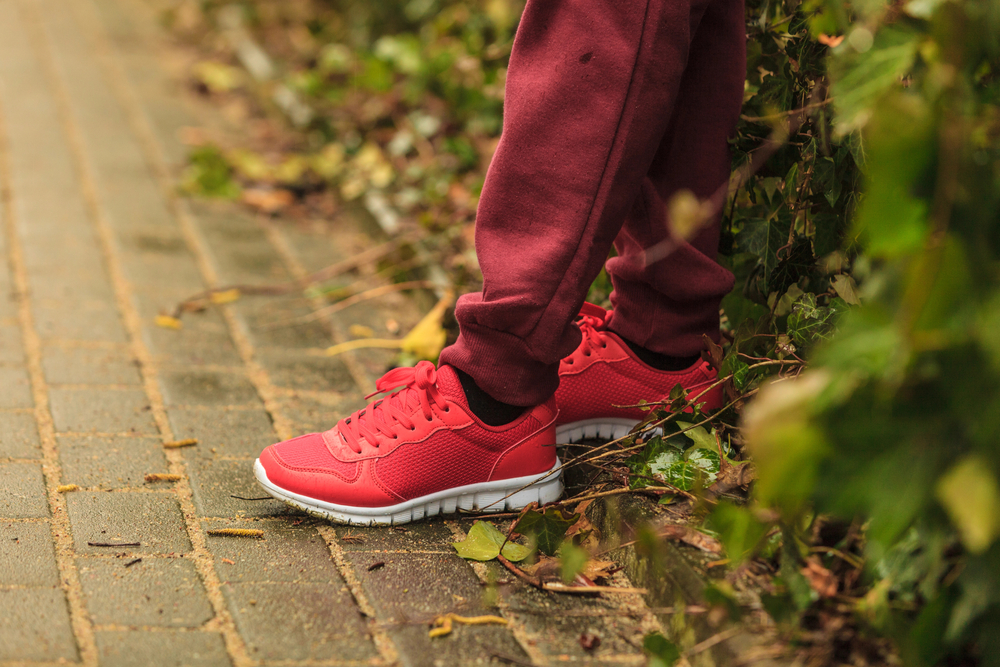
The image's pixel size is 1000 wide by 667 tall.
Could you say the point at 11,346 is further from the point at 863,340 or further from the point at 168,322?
the point at 863,340

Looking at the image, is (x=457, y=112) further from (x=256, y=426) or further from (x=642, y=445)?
(x=642, y=445)

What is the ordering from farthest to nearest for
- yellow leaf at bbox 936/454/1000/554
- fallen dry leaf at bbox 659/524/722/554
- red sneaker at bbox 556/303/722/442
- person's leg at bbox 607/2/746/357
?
red sneaker at bbox 556/303/722/442
person's leg at bbox 607/2/746/357
fallen dry leaf at bbox 659/524/722/554
yellow leaf at bbox 936/454/1000/554

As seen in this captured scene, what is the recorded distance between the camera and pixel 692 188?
171 cm

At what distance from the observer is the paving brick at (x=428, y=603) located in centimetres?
132

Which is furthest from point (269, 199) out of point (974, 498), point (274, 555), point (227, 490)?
point (974, 498)

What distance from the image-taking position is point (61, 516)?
1541 mm

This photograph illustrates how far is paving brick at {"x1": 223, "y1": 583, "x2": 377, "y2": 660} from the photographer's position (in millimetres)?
1294

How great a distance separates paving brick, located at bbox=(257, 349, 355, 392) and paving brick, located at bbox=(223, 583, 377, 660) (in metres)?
0.77

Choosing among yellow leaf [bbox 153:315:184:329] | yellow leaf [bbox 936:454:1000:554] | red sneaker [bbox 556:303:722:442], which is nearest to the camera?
yellow leaf [bbox 936:454:1000:554]

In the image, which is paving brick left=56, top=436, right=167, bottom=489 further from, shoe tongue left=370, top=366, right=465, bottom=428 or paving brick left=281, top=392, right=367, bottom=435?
shoe tongue left=370, top=366, right=465, bottom=428

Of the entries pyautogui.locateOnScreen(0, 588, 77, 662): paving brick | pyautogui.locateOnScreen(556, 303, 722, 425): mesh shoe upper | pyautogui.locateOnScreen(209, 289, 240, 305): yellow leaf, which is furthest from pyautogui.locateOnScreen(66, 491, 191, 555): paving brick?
pyautogui.locateOnScreen(209, 289, 240, 305): yellow leaf

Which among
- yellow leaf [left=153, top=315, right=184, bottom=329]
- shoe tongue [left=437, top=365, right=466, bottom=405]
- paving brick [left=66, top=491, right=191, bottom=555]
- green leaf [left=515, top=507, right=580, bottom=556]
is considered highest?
shoe tongue [left=437, top=365, right=466, bottom=405]

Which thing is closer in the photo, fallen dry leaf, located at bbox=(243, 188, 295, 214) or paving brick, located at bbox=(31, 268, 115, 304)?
paving brick, located at bbox=(31, 268, 115, 304)

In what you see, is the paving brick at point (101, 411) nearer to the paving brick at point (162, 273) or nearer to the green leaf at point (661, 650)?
the paving brick at point (162, 273)
